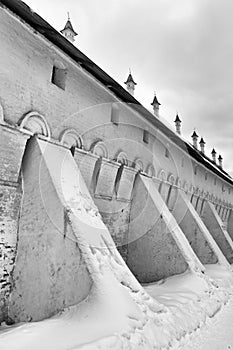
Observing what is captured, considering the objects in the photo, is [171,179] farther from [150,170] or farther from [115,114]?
[115,114]

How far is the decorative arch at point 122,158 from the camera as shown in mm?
8094

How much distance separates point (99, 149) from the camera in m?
7.25

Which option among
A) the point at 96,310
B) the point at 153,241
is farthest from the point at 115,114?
the point at 96,310

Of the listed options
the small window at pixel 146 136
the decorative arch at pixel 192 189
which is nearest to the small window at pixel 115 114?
the small window at pixel 146 136

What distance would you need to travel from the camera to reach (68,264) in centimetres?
432

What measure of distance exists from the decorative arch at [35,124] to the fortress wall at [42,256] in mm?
344

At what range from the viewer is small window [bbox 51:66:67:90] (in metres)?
6.20

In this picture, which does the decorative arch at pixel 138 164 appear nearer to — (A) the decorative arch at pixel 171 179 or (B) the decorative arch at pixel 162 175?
(B) the decorative arch at pixel 162 175

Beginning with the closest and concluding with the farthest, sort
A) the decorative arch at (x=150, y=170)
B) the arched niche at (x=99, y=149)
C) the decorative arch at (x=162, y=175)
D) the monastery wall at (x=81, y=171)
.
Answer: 1. the monastery wall at (x=81, y=171)
2. the arched niche at (x=99, y=149)
3. the decorative arch at (x=150, y=170)
4. the decorative arch at (x=162, y=175)

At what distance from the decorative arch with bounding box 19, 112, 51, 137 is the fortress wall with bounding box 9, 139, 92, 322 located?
0.34 meters

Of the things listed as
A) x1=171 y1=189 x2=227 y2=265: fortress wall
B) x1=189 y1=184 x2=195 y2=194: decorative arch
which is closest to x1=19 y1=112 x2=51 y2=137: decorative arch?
x1=171 y1=189 x2=227 y2=265: fortress wall

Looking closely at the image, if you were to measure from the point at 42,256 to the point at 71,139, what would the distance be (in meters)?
2.75

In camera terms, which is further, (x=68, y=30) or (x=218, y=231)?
(x=68, y=30)

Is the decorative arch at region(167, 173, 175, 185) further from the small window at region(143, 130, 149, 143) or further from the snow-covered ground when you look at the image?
the snow-covered ground
